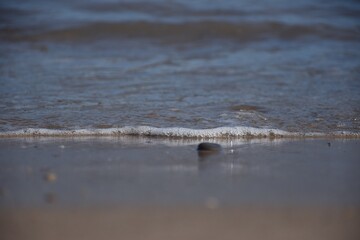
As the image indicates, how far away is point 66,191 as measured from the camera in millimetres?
2723

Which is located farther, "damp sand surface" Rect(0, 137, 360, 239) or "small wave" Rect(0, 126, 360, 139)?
"small wave" Rect(0, 126, 360, 139)

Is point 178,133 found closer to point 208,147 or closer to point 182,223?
point 208,147

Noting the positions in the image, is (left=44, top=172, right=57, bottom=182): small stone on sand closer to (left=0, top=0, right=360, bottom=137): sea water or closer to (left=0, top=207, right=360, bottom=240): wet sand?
(left=0, top=207, right=360, bottom=240): wet sand

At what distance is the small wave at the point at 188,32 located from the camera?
8531 mm

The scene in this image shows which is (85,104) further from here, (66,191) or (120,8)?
→ (120,8)

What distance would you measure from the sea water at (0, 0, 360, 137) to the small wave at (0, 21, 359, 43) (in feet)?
0.05

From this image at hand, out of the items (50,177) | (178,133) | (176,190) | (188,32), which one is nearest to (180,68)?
(188,32)

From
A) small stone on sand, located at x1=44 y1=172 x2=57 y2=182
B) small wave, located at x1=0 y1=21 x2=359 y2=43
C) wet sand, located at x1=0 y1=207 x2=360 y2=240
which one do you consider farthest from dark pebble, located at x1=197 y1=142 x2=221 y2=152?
small wave, located at x1=0 y1=21 x2=359 y2=43

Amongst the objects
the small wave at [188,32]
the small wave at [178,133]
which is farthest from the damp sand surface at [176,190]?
the small wave at [188,32]

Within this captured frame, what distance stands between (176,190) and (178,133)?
1318 mm

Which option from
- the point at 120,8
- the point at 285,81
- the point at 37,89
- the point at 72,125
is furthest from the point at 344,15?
the point at 72,125

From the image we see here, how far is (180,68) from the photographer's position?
21.4ft

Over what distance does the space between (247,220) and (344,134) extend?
6.47 ft

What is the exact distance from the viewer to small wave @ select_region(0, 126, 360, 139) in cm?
404
